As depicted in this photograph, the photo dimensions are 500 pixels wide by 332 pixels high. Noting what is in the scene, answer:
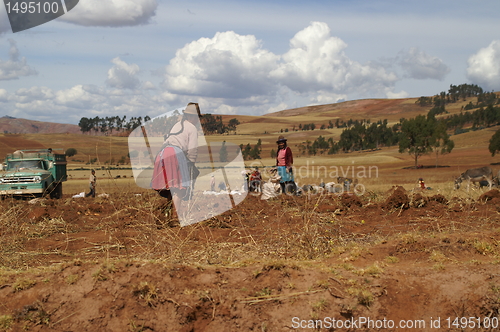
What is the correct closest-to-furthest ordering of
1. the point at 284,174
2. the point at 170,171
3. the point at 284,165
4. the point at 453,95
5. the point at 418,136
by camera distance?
the point at 170,171
the point at 284,165
the point at 284,174
the point at 418,136
the point at 453,95

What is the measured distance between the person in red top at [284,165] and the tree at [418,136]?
50.7 metres

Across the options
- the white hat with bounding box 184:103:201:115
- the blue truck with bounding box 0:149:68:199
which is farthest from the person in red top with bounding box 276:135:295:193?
the blue truck with bounding box 0:149:68:199

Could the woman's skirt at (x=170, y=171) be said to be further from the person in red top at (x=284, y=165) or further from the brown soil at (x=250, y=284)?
the person in red top at (x=284, y=165)

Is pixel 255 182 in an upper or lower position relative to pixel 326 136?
upper

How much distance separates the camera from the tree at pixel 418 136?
57656 millimetres

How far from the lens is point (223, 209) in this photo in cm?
820

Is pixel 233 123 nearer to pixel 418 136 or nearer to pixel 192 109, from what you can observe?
pixel 418 136

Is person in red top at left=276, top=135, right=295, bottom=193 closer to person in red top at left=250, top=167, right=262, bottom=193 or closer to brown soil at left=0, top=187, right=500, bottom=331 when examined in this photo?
person in red top at left=250, top=167, right=262, bottom=193

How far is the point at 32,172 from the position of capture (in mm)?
15000

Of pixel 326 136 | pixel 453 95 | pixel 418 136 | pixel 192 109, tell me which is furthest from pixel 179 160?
pixel 453 95

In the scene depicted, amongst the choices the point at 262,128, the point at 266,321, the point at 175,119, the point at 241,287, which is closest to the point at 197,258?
the point at 241,287

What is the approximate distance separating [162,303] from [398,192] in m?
6.24

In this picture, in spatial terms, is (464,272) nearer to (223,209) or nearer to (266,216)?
(266,216)

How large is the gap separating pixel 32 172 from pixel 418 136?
5284 cm
